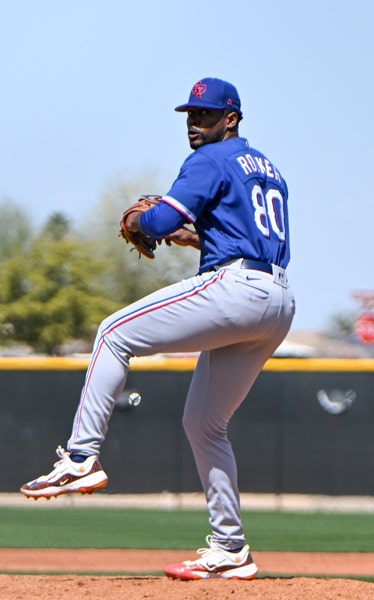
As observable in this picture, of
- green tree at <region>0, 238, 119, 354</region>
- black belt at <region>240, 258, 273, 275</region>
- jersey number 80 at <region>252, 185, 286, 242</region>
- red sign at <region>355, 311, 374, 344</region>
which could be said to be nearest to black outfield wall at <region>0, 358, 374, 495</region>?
jersey number 80 at <region>252, 185, 286, 242</region>

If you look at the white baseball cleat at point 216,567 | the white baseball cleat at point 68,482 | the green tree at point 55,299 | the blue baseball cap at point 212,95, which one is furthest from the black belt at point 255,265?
the green tree at point 55,299

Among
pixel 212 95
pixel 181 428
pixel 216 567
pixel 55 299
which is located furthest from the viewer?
pixel 55 299

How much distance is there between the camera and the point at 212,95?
4.65m

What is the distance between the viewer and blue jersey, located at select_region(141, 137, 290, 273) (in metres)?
4.42

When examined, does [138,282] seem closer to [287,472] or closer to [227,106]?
[287,472]

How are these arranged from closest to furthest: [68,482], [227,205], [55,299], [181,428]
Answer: [68,482]
[227,205]
[181,428]
[55,299]

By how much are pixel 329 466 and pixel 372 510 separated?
0.73 metres

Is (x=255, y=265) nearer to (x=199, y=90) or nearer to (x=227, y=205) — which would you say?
(x=227, y=205)

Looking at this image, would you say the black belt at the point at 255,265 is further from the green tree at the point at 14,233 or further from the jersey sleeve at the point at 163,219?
the green tree at the point at 14,233

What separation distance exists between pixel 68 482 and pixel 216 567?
42.0 inches

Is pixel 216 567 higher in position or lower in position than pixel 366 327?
higher

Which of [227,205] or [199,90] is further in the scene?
[199,90]

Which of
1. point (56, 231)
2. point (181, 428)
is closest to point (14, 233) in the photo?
point (56, 231)

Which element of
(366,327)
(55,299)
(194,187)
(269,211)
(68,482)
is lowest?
(55,299)
